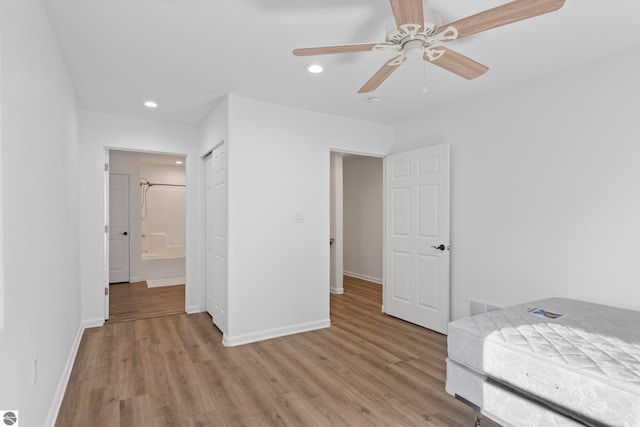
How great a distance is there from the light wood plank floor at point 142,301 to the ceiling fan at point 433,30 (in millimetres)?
3909

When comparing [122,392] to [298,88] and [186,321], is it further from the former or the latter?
[298,88]

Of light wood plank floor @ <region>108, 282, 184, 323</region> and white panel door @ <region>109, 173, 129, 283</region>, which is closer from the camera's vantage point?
light wood plank floor @ <region>108, 282, 184, 323</region>

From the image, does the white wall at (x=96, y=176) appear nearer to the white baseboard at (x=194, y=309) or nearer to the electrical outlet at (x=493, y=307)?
the white baseboard at (x=194, y=309)

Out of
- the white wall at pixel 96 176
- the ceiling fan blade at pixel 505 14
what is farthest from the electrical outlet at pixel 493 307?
the white wall at pixel 96 176

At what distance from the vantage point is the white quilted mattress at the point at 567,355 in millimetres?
1392

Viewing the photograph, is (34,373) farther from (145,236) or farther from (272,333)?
(145,236)

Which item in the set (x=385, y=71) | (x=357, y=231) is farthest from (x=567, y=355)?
(x=357, y=231)

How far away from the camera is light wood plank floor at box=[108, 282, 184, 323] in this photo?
14.3 feet

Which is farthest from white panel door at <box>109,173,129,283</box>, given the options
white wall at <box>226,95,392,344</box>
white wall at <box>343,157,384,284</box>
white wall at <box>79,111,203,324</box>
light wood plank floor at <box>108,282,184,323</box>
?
white wall at <box>343,157,384,284</box>

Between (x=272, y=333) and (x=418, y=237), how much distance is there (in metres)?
1.95

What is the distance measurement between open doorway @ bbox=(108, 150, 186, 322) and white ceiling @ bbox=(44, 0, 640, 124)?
96.0 inches

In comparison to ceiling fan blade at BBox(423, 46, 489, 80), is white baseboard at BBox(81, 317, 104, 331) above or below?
below

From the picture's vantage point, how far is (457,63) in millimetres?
2105

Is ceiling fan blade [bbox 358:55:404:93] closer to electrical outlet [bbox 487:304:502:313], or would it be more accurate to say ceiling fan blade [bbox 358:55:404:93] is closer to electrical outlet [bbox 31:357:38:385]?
electrical outlet [bbox 487:304:502:313]
